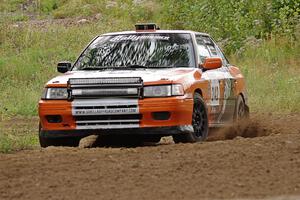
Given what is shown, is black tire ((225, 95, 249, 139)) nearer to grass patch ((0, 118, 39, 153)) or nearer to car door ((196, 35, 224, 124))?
car door ((196, 35, 224, 124))

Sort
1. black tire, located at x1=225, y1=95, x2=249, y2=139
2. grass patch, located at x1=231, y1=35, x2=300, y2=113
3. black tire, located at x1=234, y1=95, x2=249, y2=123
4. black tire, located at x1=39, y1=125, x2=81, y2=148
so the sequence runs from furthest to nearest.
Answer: grass patch, located at x1=231, y1=35, x2=300, y2=113, black tire, located at x1=234, y1=95, x2=249, y2=123, black tire, located at x1=225, y1=95, x2=249, y2=139, black tire, located at x1=39, y1=125, x2=81, y2=148

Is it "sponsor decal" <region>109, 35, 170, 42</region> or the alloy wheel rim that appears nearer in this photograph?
the alloy wheel rim

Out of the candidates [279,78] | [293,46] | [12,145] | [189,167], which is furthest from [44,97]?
[293,46]

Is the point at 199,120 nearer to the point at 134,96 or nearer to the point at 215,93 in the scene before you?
the point at 215,93

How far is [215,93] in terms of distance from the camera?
39.4 ft

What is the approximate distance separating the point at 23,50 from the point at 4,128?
1023 centimetres

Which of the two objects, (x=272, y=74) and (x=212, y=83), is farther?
(x=272, y=74)

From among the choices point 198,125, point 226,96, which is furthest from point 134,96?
point 226,96

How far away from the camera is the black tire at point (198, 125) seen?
10.8 meters

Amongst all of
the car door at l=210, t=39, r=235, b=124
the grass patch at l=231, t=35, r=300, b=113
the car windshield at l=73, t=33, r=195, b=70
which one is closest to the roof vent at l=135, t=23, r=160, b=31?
the car windshield at l=73, t=33, r=195, b=70

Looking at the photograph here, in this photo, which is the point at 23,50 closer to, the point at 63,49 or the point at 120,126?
the point at 63,49

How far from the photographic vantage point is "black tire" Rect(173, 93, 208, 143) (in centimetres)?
1077

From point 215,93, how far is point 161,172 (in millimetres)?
3866

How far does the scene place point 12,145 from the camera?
10.9 m
